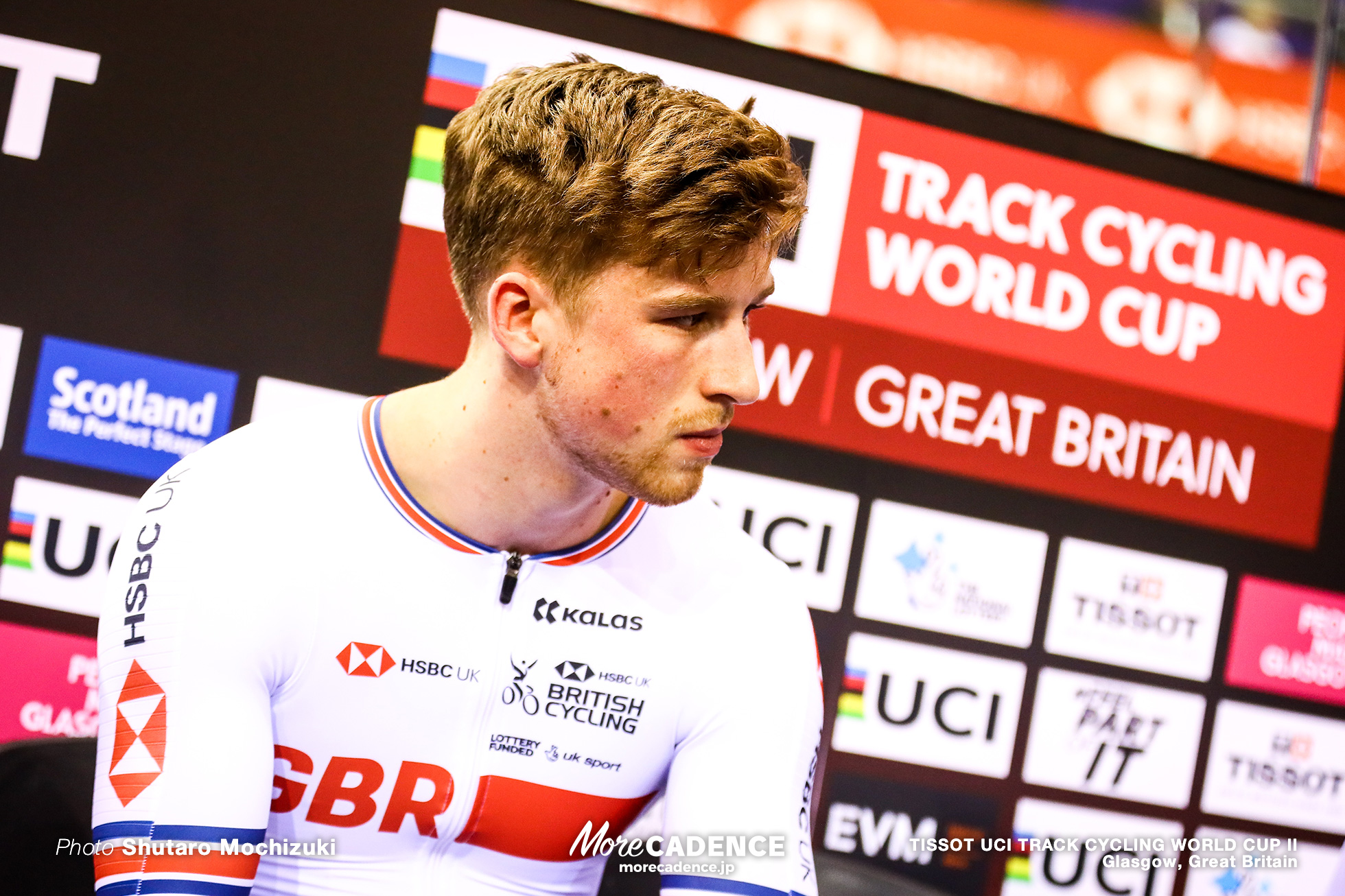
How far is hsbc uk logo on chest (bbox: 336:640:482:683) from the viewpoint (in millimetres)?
1122

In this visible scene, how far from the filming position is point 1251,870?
2150mm

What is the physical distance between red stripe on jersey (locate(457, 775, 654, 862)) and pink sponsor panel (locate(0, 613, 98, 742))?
993 mm

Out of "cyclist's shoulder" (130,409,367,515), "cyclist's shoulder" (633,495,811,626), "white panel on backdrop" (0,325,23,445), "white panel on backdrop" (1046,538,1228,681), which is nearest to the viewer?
"cyclist's shoulder" (130,409,367,515)

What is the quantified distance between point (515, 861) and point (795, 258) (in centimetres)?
118

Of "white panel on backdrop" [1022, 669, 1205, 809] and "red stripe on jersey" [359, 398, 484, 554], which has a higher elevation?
"red stripe on jersey" [359, 398, 484, 554]

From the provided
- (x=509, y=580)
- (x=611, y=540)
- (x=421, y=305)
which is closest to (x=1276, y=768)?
(x=611, y=540)

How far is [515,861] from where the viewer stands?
117cm

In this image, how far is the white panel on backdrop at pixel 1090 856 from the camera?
2.08m

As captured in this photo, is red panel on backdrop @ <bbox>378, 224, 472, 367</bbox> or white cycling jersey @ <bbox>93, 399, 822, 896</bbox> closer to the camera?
white cycling jersey @ <bbox>93, 399, 822, 896</bbox>

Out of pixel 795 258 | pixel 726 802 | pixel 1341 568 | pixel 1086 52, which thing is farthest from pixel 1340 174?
pixel 726 802

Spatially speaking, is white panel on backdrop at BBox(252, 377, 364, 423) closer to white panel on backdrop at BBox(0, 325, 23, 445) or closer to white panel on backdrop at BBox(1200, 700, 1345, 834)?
white panel on backdrop at BBox(0, 325, 23, 445)

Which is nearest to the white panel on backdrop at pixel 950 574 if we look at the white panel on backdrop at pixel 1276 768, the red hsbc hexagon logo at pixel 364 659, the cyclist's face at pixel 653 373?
the white panel on backdrop at pixel 1276 768

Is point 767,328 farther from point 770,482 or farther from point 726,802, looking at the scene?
point 726,802

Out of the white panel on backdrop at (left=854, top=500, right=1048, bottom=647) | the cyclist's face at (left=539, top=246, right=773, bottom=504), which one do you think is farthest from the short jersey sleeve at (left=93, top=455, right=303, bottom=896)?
the white panel on backdrop at (left=854, top=500, right=1048, bottom=647)
